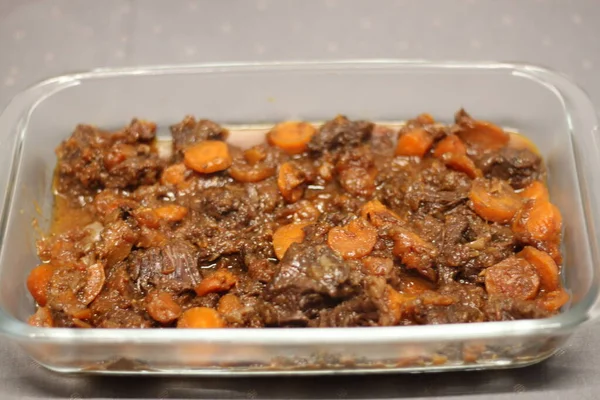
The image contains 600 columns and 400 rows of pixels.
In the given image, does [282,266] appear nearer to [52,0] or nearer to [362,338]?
[362,338]

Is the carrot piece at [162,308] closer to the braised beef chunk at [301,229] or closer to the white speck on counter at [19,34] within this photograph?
the braised beef chunk at [301,229]

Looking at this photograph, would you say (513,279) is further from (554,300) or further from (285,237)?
(285,237)

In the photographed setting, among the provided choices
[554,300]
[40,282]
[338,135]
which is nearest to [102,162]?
[40,282]

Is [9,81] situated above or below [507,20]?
below

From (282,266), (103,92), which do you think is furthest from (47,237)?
(282,266)

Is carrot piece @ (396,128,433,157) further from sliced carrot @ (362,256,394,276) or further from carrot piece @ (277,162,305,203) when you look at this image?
sliced carrot @ (362,256,394,276)

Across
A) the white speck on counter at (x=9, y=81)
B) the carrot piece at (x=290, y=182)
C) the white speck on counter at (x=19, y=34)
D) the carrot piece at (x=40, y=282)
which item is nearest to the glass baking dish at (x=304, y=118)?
the carrot piece at (x=40, y=282)
